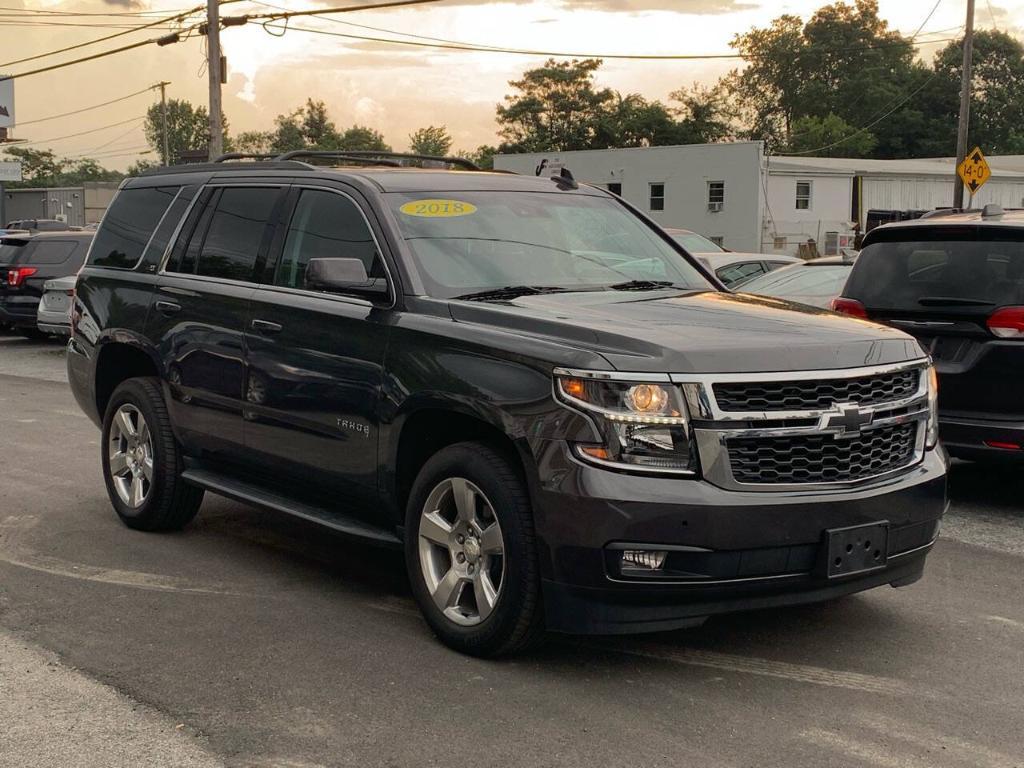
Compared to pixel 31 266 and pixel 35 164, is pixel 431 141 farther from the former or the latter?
pixel 31 266

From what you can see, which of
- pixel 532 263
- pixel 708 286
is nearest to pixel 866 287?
pixel 708 286

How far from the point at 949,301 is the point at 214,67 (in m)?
25.4

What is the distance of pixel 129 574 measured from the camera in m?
6.05

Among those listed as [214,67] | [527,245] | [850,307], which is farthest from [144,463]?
[214,67]

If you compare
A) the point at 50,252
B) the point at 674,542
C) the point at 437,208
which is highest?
the point at 437,208

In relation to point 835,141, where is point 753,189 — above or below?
below

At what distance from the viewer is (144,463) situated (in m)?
6.87

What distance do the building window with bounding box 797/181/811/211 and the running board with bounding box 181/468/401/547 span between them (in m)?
47.4

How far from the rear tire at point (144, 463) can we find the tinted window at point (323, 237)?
4.18 feet

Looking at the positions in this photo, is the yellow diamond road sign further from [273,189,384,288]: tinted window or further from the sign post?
[273,189,384,288]: tinted window

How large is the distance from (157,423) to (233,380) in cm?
85

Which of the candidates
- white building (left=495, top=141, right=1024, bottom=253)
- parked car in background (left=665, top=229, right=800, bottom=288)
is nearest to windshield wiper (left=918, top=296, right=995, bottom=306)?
parked car in background (left=665, top=229, right=800, bottom=288)

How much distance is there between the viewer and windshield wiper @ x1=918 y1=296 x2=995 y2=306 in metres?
7.29

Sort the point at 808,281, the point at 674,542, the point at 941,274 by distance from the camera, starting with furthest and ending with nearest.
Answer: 1. the point at 808,281
2. the point at 941,274
3. the point at 674,542
